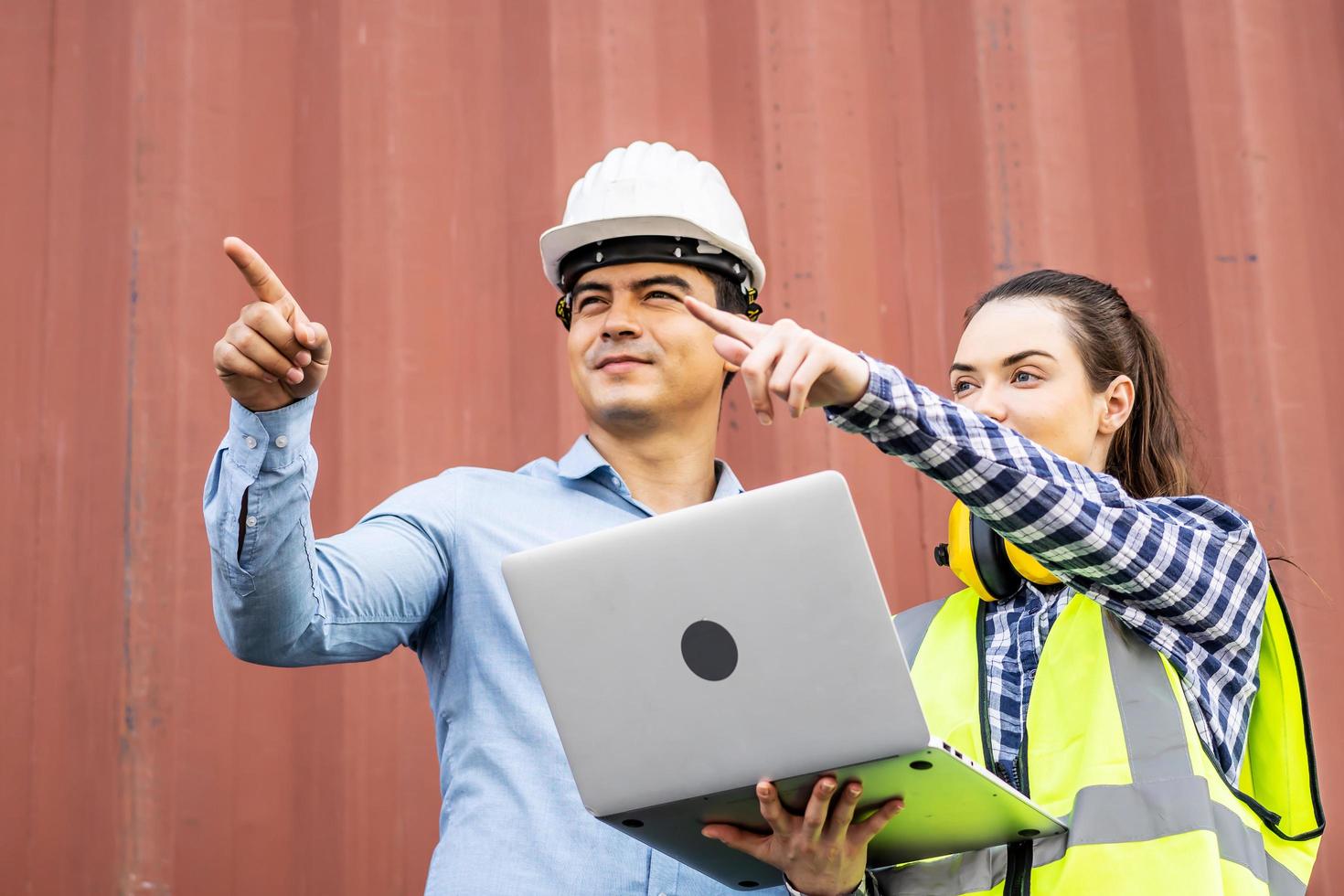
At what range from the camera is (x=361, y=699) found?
253 cm

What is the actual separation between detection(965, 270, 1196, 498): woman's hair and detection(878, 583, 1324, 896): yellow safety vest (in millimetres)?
280

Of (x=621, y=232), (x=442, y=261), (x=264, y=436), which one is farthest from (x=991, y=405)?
(x=442, y=261)

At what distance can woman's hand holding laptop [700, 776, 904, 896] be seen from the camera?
1.42m

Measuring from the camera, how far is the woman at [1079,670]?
4.73ft

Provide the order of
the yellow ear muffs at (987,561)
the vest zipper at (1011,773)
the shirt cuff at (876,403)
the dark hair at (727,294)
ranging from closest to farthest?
the shirt cuff at (876,403) < the vest zipper at (1011,773) < the yellow ear muffs at (987,561) < the dark hair at (727,294)

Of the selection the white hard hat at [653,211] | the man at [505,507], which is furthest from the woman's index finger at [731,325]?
the white hard hat at [653,211]

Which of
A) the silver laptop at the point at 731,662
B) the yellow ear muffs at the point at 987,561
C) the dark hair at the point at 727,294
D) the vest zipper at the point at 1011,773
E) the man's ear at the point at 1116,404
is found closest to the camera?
the silver laptop at the point at 731,662

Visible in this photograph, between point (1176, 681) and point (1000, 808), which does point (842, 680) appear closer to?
point (1000, 808)

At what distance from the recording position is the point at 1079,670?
5.35ft

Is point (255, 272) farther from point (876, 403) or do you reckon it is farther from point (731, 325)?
point (876, 403)

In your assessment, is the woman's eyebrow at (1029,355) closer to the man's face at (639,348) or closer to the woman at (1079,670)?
the woman at (1079,670)

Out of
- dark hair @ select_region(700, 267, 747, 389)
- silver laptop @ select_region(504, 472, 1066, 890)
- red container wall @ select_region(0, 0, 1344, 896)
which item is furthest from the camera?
red container wall @ select_region(0, 0, 1344, 896)

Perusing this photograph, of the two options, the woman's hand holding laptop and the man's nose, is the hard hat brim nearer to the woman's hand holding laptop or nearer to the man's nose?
the man's nose

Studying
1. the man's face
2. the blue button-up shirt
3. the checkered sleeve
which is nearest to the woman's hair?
the checkered sleeve
